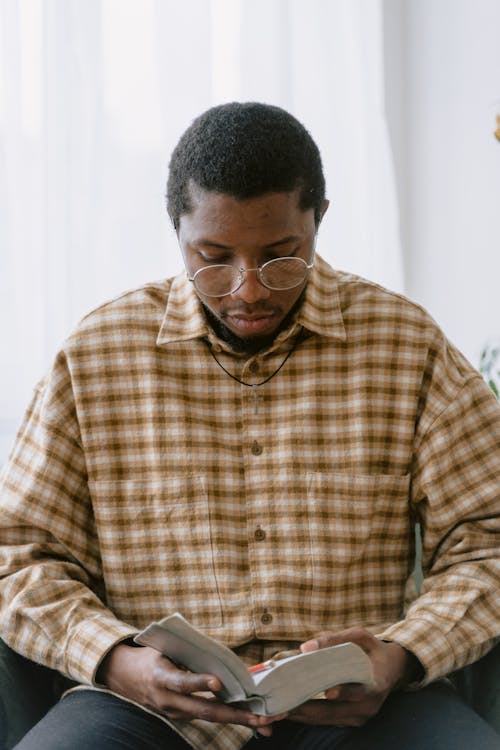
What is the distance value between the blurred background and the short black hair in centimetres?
72

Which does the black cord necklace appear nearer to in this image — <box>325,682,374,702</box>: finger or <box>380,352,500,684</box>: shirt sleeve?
<box>380,352,500,684</box>: shirt sleeve

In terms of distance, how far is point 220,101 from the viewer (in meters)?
2.29

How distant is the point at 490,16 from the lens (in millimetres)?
2367

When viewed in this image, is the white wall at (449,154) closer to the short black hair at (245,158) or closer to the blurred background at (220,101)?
the blurred background at (220,101)

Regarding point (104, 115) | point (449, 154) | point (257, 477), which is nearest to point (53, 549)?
point (257, 477)

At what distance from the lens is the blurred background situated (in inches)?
80.8

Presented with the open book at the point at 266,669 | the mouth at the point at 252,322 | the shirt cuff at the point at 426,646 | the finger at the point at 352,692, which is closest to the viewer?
the open book at the point at 266,669

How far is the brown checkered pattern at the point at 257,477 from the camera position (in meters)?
1.39

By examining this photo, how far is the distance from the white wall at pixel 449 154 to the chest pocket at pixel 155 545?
125 cm

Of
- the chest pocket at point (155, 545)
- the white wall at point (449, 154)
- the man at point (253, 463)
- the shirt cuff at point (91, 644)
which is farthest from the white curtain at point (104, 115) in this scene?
the shirt cuff at point (91, 644)

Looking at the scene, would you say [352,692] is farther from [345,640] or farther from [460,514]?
[460,514]

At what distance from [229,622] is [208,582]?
6cm

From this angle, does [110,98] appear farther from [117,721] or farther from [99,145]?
[117,721]

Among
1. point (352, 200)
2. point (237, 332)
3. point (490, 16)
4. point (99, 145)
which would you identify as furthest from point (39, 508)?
point (490, 16)
